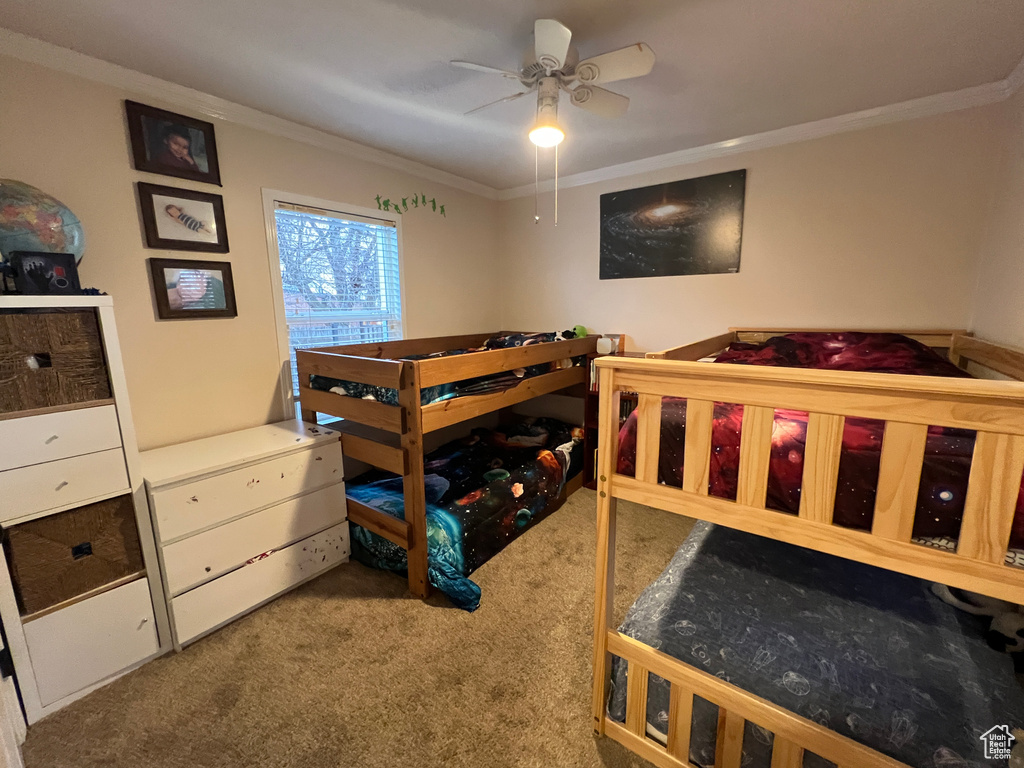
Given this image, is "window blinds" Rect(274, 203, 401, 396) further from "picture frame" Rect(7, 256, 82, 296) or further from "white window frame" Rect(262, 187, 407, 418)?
"picture frame" Rect(7, 256, 82, 296)

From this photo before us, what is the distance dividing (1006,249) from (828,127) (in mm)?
1021

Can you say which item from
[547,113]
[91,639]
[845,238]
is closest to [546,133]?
[547,113]

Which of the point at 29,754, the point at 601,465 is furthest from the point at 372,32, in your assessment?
the point at 29,754

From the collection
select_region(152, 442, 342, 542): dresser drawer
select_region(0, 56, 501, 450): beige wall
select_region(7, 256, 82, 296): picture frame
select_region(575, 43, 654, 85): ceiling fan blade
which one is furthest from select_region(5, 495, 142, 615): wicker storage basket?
select_region(575, 43, 654, 85): ceiling fan blade

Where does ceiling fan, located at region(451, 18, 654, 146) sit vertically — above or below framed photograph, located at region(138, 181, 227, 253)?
above

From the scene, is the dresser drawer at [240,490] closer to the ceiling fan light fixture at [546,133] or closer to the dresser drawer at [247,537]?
the dresser drawer at [247,537]

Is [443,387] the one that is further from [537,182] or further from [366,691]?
[537,182]

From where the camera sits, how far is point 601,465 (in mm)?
1169

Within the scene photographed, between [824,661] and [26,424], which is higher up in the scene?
[26,424]

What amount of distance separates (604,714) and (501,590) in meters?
0.72

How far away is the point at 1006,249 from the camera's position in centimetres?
174

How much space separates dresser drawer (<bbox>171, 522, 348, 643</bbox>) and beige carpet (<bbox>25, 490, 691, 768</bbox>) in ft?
0.21

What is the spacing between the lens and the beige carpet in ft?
3.97

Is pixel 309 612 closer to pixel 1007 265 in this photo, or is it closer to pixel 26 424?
pixel 26 424
